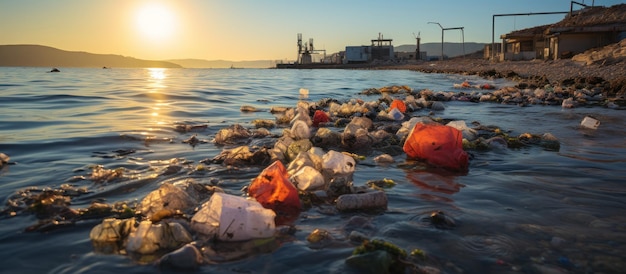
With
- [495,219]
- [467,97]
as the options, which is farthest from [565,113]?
[495,219]

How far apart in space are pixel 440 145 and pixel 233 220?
8.04 ft

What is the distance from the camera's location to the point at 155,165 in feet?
14.0

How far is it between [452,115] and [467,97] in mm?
3750

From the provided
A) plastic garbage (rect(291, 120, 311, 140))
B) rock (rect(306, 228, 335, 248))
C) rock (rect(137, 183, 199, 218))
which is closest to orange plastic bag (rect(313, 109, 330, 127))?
plastic garbage (rect(291, 120, 311, 140))

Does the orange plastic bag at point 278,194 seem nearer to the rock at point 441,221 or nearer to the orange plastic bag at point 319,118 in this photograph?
the rock at point 441,221

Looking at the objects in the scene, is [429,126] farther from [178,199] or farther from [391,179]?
[178,199]

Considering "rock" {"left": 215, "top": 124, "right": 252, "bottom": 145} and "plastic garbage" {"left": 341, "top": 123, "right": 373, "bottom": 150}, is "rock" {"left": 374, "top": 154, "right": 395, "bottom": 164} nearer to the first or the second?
"plastic garbage" {"left": 341, "top": 123, "right": 373, "bottom": 150}

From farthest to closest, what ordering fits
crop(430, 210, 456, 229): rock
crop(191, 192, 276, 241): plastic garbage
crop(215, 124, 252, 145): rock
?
crop(215, 124, 252, 145): rock, crop(430, 210, 456, 229): rock, crop(191, 192, 276, 241): plastic garbage

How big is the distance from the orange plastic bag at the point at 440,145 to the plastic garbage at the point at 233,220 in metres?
2.21

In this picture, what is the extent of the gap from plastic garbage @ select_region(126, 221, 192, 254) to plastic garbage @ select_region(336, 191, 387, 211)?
3.37 ft

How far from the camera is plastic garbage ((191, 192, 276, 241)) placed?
2.26 m

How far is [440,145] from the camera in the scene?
160 inches

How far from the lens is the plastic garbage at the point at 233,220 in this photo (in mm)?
2264

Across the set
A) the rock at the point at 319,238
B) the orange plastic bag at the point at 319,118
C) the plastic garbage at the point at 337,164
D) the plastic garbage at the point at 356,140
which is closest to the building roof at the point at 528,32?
the orange plastic bag at the point at 319,118
